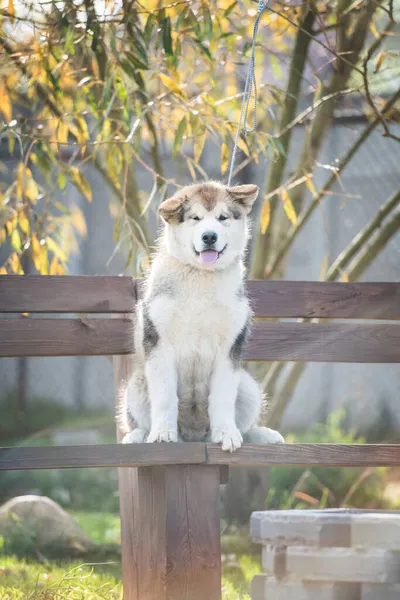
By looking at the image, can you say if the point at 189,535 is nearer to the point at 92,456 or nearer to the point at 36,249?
the point at 92,456

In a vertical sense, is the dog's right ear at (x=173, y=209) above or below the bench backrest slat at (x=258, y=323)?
above

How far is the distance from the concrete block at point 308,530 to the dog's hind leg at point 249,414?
Answer: 3.24 ft

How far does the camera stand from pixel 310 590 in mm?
2572

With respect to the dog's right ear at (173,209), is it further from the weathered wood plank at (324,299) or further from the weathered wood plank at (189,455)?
the weathered wood plank at (189,455)

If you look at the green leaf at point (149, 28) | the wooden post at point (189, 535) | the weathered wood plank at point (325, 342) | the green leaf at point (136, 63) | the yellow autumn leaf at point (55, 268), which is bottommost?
the wooden post at point (189, 535)

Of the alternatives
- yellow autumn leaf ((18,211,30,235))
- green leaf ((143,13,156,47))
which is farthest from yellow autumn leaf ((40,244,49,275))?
green leaf ((143,13,156,47))

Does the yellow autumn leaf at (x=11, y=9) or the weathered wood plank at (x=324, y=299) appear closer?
the weathered wood plank at (x=324, y=299)

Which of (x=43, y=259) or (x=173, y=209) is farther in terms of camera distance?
(x=43, y=259)

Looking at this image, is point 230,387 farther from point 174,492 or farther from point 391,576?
point 391,576

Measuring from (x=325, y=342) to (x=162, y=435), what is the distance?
47.1 inches

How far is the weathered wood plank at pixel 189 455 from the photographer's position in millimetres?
2943

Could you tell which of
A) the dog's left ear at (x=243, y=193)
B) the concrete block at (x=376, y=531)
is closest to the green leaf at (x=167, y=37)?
the dog's left ear at (x=243, y=193)

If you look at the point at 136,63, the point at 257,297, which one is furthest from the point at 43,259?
the point at 257,297

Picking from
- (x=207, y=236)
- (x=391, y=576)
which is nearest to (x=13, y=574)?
(x=207, y=236)
